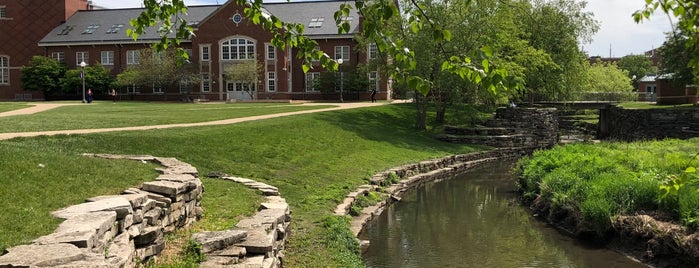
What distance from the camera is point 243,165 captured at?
663 inches

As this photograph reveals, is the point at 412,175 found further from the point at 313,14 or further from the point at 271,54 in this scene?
the point at 313,14

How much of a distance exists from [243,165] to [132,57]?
47.0 meters

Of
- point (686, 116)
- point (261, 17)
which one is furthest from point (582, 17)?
point (261, 17)

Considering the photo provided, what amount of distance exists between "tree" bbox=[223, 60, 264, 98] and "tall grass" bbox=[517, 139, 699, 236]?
113 ft

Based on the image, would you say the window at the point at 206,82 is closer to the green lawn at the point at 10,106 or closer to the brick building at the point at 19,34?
the brick building at the point at 19,34

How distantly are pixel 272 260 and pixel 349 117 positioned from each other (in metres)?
25.2

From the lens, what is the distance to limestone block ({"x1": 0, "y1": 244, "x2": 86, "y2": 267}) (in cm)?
483

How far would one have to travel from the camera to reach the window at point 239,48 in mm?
55406

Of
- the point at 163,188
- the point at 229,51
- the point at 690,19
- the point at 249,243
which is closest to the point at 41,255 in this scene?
the point at 249,243

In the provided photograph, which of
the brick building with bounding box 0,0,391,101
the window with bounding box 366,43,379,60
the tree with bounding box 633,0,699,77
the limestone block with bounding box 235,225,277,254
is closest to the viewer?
the tree with bounding box 633,0,699,77

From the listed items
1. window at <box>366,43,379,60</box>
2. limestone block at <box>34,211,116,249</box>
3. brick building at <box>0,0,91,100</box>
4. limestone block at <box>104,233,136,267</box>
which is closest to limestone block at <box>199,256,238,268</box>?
limestone block at <box>104,233,136,267</box>

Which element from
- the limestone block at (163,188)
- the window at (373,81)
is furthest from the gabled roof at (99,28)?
the limestone block at (163,188)

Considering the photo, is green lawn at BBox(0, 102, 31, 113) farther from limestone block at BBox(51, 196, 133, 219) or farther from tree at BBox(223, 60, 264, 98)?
limestone block at BBox(51, 196, 133, 219)

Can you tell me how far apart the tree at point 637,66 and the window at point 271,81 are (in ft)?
275
